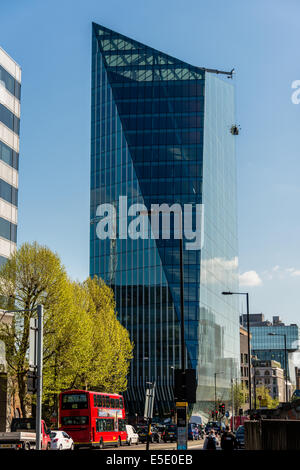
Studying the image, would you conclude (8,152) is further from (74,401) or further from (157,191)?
(157,191)

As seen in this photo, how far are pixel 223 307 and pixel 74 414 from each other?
335 ft

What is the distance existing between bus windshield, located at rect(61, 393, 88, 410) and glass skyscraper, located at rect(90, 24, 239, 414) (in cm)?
7289

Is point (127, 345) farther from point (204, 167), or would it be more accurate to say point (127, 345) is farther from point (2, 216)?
point (204, 167)

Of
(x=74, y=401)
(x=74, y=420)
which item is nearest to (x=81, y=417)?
(x=74, y=420)

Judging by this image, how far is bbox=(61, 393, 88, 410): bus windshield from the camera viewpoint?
52531 millimetres

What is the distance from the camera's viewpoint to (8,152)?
67625 mm

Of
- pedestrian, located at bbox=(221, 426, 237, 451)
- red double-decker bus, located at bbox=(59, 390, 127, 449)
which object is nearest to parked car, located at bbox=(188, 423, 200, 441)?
red double-decker bus, located at bbox=(59, 390, 127, 449)

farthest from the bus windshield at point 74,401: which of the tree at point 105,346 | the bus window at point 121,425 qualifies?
the tree at point 105,346

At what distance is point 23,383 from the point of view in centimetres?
5694

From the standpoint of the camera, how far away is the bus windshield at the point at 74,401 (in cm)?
5253

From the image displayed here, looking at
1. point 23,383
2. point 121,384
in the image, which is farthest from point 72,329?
point 121,384

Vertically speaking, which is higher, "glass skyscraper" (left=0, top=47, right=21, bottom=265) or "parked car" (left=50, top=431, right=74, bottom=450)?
"glass skyscraper" (left=0, top=47, right=21, bottom=265)

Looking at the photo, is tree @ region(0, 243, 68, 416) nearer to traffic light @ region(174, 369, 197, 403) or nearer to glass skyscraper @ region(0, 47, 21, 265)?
glass skyscraper @ region(0, 47, 21, 265)

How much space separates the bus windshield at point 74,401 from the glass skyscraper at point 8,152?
1618cm
